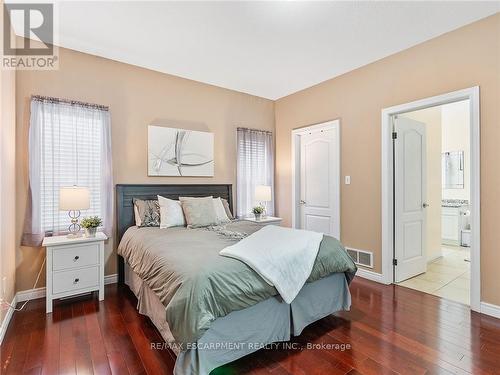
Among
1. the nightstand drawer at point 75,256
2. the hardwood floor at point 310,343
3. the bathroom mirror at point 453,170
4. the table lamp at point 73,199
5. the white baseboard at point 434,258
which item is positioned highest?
the bathroom mirror at point 453,170

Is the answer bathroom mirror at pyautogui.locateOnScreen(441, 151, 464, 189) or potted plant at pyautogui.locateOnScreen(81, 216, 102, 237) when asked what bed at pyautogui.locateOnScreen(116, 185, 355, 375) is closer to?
potted plant at pyautogui.locateOnScreen(81, 216, 102, 237)

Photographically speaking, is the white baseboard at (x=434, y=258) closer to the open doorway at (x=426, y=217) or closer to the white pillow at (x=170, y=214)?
the open doorway at (x=426, y=217)

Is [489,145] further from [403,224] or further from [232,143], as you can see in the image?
[232,143]

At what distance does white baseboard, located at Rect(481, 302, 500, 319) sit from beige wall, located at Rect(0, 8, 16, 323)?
4210 mm

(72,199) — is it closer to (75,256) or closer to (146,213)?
(75,256)

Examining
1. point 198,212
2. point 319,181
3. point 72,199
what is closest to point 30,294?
point 72,199

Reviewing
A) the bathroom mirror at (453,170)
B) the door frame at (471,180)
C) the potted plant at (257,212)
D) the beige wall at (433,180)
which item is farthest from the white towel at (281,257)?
the bathroom mirror at (453,170)

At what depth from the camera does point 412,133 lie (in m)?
3.58

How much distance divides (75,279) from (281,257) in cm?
219

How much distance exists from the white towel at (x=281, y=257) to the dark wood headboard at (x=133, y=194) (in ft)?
6.05

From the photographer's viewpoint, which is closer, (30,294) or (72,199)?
(72,199)

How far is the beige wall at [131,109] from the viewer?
2.86m

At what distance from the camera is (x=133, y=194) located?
11.4 ft

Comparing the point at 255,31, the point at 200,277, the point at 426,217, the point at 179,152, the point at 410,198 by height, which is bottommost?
the point at 200,277
